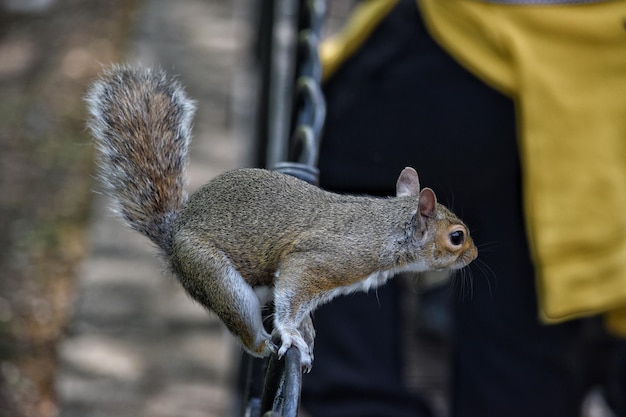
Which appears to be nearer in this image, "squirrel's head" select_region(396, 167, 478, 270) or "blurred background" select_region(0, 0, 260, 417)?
"squirrel's head" select_region(396, 167, 478, 270)

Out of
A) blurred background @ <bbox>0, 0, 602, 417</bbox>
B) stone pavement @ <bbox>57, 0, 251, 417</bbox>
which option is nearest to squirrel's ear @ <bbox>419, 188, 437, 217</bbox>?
stone pavement @ <bbox>57, 0, 251, 417</bbox>

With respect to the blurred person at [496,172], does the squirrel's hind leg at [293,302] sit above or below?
below

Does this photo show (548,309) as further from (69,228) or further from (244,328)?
(69,228)

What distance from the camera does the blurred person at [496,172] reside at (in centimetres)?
172

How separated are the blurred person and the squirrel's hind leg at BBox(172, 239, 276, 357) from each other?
0.68 m

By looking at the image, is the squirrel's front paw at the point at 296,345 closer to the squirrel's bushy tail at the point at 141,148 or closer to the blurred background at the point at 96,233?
the squirrel's bushy tail at the point at 141,148

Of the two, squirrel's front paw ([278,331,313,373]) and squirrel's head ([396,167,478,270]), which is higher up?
squirrel's head ([396,167,478,270])

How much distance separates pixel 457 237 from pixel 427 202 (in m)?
0.13

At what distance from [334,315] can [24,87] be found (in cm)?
210

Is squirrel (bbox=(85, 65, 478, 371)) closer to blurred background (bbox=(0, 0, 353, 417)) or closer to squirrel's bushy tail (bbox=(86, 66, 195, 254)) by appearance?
squirrel's bushy tail (bbox=(86, 66, 195, 254))

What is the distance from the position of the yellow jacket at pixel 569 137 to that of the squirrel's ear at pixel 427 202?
1.74ft

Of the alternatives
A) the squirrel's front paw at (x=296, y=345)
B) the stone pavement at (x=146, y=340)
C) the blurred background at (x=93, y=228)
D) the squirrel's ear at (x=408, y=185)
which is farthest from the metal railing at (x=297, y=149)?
the stone pavement at (x=146, y=340)

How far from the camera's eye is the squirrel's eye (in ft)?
4.35

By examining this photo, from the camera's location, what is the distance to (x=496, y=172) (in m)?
1.86
